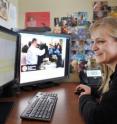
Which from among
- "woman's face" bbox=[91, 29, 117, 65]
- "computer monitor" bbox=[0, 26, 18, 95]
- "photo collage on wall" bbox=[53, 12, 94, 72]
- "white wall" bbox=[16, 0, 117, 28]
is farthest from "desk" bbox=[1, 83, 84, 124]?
"white wall" bbox=[16, 0, 117, 28]

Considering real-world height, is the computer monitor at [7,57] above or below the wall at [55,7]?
below

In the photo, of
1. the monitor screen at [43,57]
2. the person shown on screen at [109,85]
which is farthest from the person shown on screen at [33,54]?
the person shown on screen at [109,85]

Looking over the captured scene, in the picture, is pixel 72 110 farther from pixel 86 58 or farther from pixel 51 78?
pixel 86 58

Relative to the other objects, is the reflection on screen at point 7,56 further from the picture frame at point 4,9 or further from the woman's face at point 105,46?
the woman's face at point 105,46

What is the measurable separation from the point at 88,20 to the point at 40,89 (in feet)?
2.48

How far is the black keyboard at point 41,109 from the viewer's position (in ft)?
3.39

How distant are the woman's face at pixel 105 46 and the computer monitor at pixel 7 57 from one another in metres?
0.49

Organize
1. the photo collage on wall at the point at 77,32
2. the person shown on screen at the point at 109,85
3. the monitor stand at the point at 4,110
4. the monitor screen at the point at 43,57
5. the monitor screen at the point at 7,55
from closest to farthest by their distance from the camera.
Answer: the person shown on screen at the point at 109,85 → the monitor stand at the point at 4,110 → the monitor screen at the point at 7,55 → the monitor screen at the point at 43,57 → the photo collage on wall at the point at 77,32

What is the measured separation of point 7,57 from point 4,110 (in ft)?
1.12

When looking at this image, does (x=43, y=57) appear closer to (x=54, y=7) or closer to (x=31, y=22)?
(x=31, y=22)

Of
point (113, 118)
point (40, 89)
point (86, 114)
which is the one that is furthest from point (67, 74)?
point (113, 118)

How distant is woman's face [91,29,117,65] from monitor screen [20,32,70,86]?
65 cm

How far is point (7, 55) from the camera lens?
1.37 meters

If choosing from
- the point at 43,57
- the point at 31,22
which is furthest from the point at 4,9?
the point at 43,57
